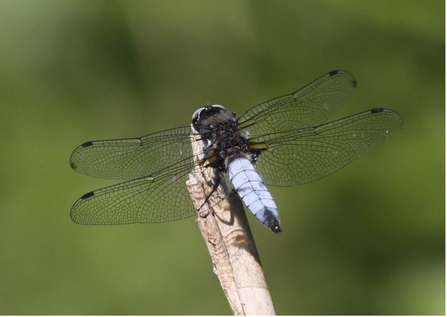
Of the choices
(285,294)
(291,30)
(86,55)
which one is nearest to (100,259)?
(285,294)

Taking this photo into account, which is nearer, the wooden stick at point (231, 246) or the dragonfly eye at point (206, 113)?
the wooden stick at point (231, 246)

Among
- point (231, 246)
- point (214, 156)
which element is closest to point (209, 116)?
point (214, 156)

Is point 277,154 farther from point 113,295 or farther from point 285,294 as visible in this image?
point 113,295

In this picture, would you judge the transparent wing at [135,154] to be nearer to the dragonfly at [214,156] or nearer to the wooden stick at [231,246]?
A: the dragonfly at [214,156]

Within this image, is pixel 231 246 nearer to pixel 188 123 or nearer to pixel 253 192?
pixel 253 192

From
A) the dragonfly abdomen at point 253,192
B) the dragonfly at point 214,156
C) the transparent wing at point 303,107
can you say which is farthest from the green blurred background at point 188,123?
the dragonfly abdomen at point 253,192

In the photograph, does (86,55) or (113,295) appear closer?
(113,295)
